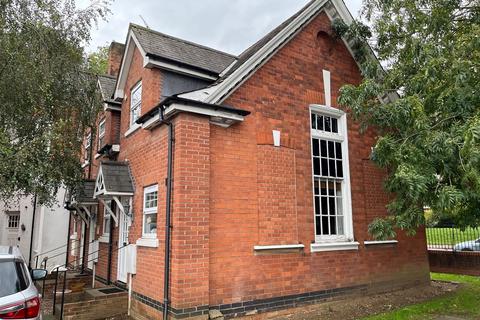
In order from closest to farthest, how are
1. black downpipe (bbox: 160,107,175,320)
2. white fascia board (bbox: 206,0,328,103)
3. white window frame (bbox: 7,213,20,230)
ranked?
black downpipe (bbox: 160,107,175,320) < white fascia board (bbox: 206,0,328,103) < white window frame (bbox: 7,213,20,230)

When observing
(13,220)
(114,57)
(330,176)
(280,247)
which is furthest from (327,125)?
(13,220)

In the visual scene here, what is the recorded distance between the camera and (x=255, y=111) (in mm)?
8766

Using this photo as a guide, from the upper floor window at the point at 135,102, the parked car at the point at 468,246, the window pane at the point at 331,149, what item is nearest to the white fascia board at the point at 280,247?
the window pane at the point at 331,149

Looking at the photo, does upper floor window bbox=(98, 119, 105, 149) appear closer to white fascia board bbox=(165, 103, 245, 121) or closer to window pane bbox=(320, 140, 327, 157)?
white fascia board bbox=(165, 103, 245, 121)

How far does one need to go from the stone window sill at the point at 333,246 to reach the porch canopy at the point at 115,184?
4.81 metres

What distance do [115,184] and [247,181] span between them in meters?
3.72

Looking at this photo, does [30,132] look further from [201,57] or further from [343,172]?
[343,172]

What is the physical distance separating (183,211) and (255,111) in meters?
3.05

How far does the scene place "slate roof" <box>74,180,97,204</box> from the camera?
1204 cm

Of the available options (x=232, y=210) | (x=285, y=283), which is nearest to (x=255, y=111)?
(x=232, y=210)

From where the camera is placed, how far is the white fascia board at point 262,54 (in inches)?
322

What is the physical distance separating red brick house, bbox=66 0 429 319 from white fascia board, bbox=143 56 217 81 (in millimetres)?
39

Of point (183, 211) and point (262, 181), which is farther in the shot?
point (262, 181)

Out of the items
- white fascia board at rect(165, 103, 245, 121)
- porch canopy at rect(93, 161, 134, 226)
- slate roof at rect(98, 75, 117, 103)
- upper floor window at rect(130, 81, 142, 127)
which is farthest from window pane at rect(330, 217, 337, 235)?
slate roof at rect(98, 75, 117, 103)
